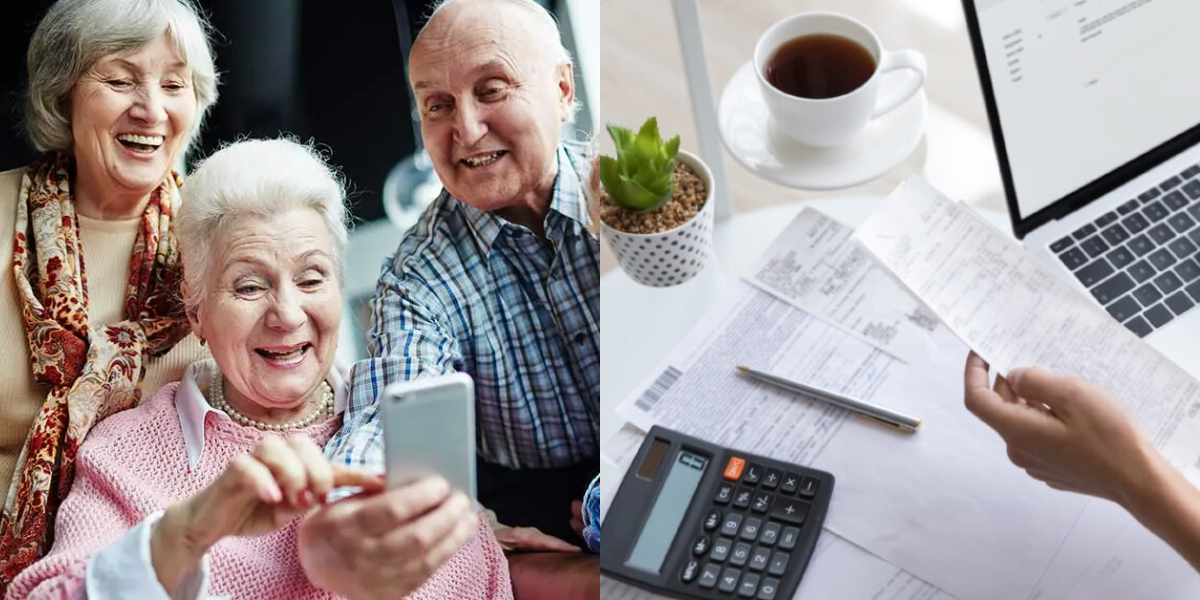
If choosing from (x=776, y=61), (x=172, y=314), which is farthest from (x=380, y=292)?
(x=776, y=61)

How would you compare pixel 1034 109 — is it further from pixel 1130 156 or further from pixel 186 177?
pixel 186 177

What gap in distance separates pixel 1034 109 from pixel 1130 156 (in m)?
0.15

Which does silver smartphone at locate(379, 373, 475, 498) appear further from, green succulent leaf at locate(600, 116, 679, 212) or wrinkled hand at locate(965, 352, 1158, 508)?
wrinkled hand at locate(965, 352, 1158, 508)

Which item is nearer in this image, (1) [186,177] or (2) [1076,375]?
(1) [186,177]

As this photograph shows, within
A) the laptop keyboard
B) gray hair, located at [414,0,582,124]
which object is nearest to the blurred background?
gray hair, located at [414,0,582,124]

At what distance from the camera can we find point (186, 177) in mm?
598

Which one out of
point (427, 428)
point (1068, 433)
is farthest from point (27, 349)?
point (1068, 433)

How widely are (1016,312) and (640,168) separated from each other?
317mm

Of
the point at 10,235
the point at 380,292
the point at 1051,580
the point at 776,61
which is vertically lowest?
the point at 1051,580

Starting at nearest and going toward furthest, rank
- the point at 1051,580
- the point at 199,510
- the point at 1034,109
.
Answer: the point at 199,510 → the point at 1051,580 → the point at 1034,109

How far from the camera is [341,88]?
643 mm

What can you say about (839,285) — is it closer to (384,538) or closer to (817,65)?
(817,65)

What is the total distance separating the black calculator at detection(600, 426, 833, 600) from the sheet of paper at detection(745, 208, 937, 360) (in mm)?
165

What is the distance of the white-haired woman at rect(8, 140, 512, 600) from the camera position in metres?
0.54
